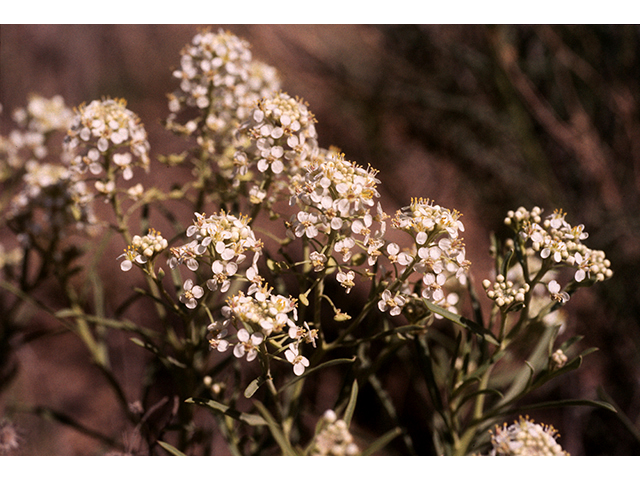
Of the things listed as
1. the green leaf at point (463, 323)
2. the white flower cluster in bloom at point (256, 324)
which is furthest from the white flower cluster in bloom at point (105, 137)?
the green leaf at point (463, 323)

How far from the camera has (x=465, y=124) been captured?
10.6ft

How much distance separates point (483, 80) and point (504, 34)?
1.18ft

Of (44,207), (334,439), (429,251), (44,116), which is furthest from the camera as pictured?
(44,116)

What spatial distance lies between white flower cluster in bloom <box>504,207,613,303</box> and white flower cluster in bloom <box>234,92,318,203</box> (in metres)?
0.63

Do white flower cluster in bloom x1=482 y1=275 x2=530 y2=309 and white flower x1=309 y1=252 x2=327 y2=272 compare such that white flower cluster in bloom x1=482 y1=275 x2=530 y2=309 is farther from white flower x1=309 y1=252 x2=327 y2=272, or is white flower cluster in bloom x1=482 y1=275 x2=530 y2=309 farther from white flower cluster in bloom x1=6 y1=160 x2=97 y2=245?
white flower cluster in bloom x1=6 y1=160 x2=97 y2=245

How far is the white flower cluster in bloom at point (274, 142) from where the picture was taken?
1282mm

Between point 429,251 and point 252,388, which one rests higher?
point 429,251

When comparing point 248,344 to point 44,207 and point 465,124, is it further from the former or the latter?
point 465,124

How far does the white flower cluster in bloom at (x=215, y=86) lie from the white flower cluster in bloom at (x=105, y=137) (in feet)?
0.47

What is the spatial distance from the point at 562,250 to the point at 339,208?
620mm

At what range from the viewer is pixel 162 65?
4.11m

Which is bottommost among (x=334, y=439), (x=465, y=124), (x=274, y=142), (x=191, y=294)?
(x=334, y=439)

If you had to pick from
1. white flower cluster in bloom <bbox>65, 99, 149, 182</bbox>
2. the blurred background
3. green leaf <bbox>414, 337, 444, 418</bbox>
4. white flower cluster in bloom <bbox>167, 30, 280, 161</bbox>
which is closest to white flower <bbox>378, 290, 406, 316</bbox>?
green leaf <bbox>414, 337, 444, 418</bbox>

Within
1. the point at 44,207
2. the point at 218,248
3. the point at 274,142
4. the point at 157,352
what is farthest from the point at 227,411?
the point at 44,207
